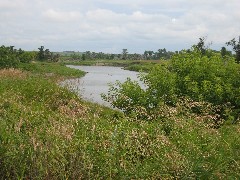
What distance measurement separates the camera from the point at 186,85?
15719 millimetres

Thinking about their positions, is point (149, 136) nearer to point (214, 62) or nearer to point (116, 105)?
point (116, 105)

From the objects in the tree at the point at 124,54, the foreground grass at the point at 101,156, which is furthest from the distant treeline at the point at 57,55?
the foreground grass at the point at 101,156

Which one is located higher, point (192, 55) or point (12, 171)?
point (192, 55)

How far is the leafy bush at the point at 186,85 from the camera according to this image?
50.4 feet

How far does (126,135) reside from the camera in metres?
6.34

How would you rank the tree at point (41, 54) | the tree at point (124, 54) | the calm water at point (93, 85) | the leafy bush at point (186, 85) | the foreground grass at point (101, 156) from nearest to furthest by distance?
1. the foreground grass at point (101, 156)
2. the leafy bush at point (186, 85)
3. the calm water at point (93, 85)
4. the tree at point (41, 54)
5. the tree at point (124, 54)

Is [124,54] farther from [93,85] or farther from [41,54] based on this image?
[93,85]

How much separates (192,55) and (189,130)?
10.3m

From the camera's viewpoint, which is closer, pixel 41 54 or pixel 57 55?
pixel 41 54

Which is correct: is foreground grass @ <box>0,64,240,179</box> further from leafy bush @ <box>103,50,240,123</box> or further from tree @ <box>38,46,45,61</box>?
tree @ <box>38,46,45,61</box>

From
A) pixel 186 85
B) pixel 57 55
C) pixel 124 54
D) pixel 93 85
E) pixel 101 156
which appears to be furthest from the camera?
pixel 124 54

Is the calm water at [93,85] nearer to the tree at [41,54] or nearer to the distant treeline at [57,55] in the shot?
the distant treeline at [57,55]

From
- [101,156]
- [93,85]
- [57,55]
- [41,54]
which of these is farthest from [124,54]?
[101,156]

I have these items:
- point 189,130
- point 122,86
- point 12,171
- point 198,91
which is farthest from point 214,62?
point 12,171
